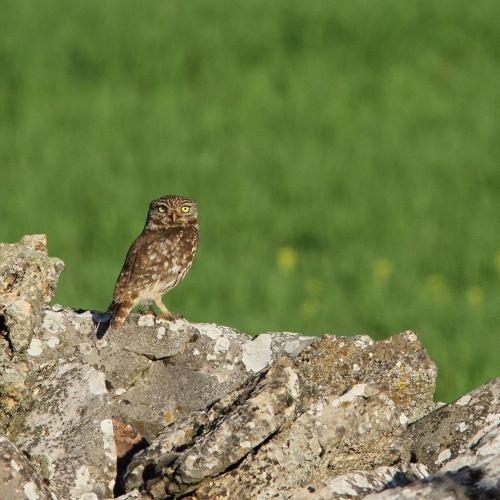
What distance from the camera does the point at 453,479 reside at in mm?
5176

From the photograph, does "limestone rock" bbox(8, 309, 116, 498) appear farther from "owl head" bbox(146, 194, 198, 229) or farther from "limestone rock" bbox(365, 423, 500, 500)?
"owl head" bbox(146, 194, 198, 229)

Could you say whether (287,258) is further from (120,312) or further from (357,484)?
(357,484)

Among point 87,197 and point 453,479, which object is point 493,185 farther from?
point 453,479

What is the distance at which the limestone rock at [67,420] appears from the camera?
5.98 meters

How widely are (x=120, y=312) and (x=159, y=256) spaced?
99 cm

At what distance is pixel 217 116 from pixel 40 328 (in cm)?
1786

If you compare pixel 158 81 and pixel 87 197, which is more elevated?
pixel 158 81

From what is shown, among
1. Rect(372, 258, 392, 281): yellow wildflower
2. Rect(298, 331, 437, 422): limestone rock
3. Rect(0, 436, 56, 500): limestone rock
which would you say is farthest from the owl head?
Rect(372, 258, 392, 281): yellow wildflower

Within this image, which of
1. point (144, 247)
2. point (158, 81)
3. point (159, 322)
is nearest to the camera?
point (159, 322)

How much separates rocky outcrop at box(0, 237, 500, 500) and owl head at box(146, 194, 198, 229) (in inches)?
56.7

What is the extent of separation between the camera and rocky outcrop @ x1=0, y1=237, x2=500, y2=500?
18.4ft

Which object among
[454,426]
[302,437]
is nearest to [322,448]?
[302,437]

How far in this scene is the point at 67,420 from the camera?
6.21 metres

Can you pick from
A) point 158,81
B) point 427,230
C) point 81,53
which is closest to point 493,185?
point 427,230
